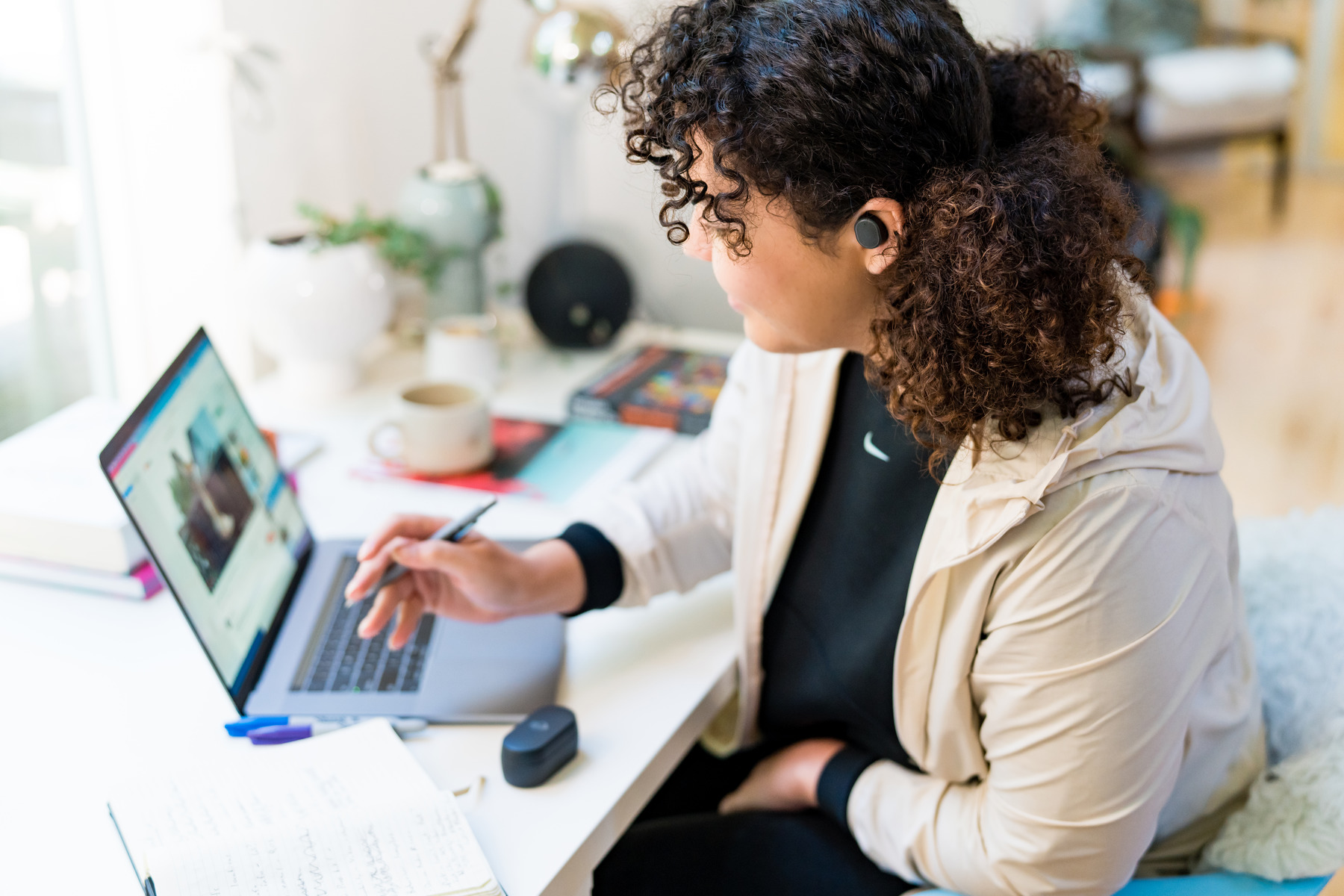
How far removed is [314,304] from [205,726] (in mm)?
656

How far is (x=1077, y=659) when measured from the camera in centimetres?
73

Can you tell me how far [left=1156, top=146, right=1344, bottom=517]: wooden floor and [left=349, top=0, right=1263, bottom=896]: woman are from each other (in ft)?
6.12

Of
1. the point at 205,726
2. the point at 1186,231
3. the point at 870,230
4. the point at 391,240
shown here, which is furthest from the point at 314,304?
the point at 1186,231

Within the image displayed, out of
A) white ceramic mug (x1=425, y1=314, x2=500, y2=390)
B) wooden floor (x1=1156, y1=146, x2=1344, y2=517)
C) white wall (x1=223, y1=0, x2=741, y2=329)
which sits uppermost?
Answer: white wall (x1=223, y1=0, x2=741, y2=329)

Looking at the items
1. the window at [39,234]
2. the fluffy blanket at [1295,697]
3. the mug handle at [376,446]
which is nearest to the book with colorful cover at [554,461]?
the mug handle at [376,446]

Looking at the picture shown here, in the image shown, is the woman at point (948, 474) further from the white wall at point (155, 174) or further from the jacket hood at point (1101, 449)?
the white wall at point (155, 174)

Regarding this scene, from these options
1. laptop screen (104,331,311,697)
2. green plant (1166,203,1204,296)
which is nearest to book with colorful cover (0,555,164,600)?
laptop screen (104,331,311,697)

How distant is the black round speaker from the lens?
1.62 m

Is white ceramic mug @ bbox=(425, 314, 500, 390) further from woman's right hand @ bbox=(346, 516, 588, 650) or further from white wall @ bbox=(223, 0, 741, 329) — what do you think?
woman's right hand @ bbox=(346, 516, 588, 650)

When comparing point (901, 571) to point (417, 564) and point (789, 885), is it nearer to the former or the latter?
point (789, 885)

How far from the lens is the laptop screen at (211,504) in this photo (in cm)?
81

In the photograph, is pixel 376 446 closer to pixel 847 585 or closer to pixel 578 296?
pixel 578 296

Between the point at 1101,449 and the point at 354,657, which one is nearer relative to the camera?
the point at 1101,449

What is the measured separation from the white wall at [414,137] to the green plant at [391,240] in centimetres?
14
